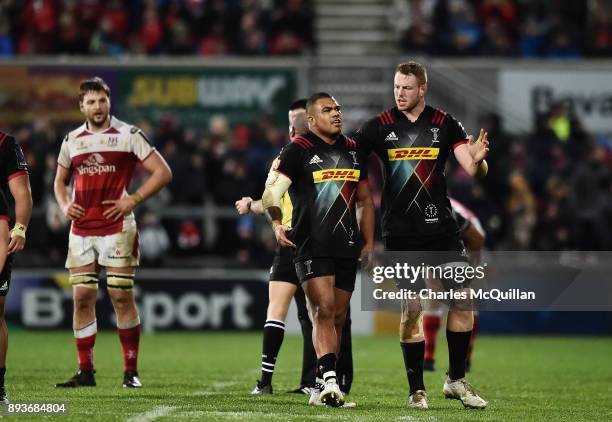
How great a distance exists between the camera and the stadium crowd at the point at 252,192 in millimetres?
22672

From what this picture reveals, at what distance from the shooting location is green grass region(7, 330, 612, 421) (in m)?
9.77

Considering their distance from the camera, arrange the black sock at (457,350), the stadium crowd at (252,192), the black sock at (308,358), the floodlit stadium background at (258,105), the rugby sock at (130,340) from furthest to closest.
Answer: the stadium crowd at (252,192)
the floodlit stadium background at (258,105)
the rugby sock at (130,340)
the black sock at (308,358)
the black sock at (457,350)

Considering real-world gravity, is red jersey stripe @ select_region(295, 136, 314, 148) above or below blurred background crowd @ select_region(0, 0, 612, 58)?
below

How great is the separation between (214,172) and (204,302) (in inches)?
103

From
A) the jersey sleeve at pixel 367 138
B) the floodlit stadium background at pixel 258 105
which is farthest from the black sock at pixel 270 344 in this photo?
the floodlit stadium background at pixel 258 105

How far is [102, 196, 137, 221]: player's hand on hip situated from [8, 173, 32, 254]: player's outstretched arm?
2.17 m

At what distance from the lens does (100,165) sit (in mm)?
12070

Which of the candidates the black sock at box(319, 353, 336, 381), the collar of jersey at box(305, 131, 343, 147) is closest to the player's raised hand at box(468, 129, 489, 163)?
the collar of jersey at box(305, 131, 343, 147)

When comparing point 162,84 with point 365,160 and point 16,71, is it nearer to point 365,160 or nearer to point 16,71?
point 16,71

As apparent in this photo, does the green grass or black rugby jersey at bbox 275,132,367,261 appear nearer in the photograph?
the green grass

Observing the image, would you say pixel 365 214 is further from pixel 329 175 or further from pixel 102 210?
pixel 102 210

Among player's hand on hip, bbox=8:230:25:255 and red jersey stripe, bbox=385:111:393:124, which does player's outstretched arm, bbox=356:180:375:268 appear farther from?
player's hand on hip, bbox=8:230:25:255

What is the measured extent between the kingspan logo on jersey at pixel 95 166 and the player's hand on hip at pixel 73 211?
32 centimetres

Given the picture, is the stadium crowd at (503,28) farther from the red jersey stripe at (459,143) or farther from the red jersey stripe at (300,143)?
the red jersey stripe at (300,143)
